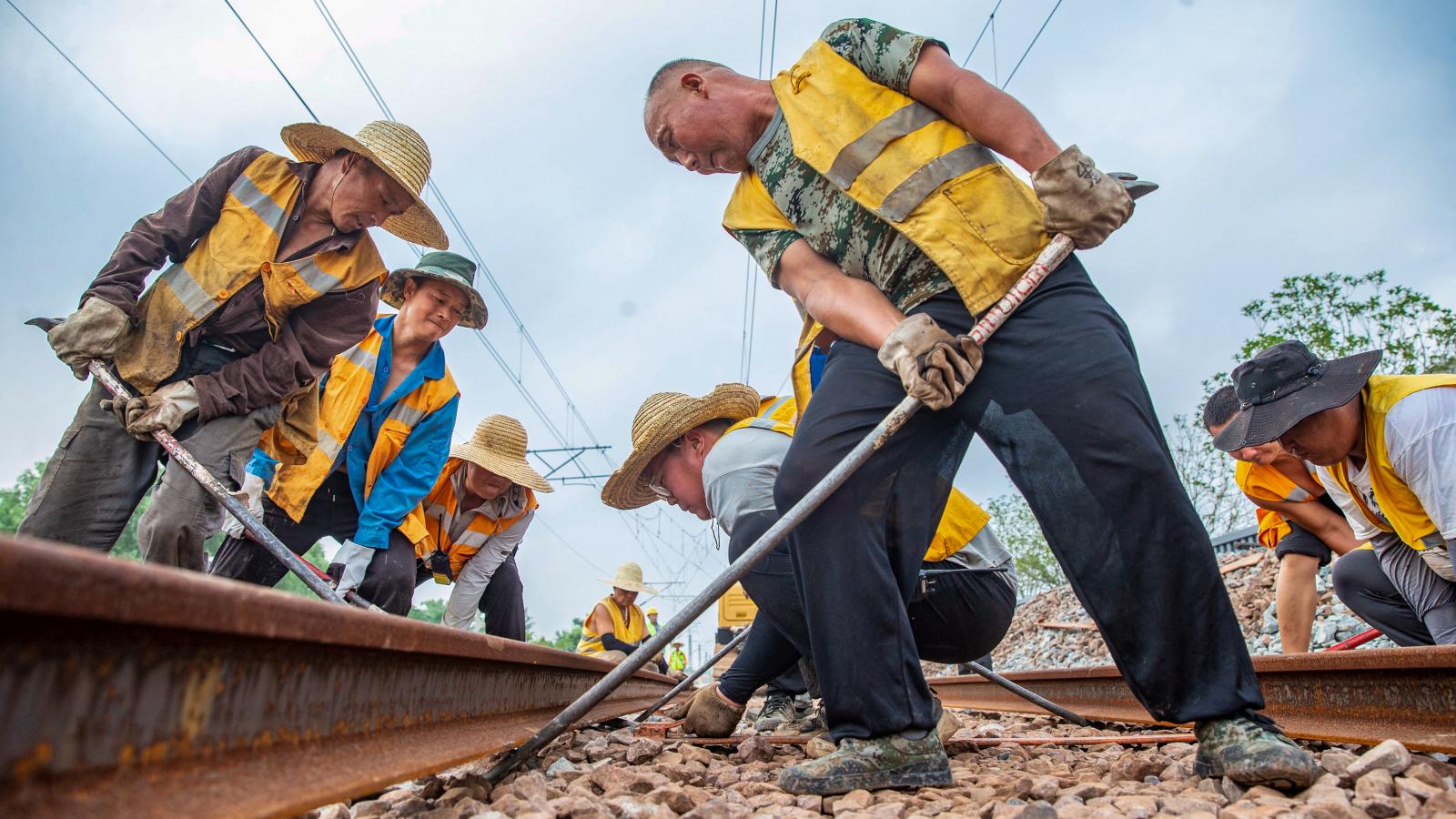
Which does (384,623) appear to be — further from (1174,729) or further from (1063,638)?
(1063,638)

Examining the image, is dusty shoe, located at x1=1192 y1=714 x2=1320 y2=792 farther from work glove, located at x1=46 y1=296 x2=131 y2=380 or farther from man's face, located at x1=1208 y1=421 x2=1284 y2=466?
work glove, located at x1=46 y1=296 x2=131 y2=380

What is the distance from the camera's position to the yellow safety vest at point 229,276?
11.0ft

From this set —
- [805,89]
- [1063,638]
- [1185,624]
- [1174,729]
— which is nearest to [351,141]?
[805,89]

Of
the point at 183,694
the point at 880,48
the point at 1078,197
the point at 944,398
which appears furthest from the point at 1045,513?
the point at 183,694

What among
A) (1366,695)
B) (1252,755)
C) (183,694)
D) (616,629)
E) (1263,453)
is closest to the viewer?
(183,694)

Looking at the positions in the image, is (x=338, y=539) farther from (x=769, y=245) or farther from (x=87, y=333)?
(x=769, y=245)

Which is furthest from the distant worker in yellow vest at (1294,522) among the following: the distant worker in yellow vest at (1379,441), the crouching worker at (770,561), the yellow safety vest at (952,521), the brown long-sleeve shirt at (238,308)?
the brown long-sleeve shirt at (238,308)

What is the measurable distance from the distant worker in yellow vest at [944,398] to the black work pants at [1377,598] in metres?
2.67

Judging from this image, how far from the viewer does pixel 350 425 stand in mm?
4457

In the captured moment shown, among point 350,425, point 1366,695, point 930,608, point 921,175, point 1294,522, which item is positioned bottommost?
point 1366,695

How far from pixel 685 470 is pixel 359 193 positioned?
1.76 m

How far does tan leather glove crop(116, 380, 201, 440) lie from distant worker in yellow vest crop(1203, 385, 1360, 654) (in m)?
4.03

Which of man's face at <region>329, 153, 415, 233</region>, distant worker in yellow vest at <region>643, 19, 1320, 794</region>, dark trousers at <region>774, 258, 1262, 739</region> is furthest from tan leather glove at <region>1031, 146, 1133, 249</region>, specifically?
man's face at <region>329, 153, 415, 233</region>

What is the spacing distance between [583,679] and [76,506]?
6.11 feet
